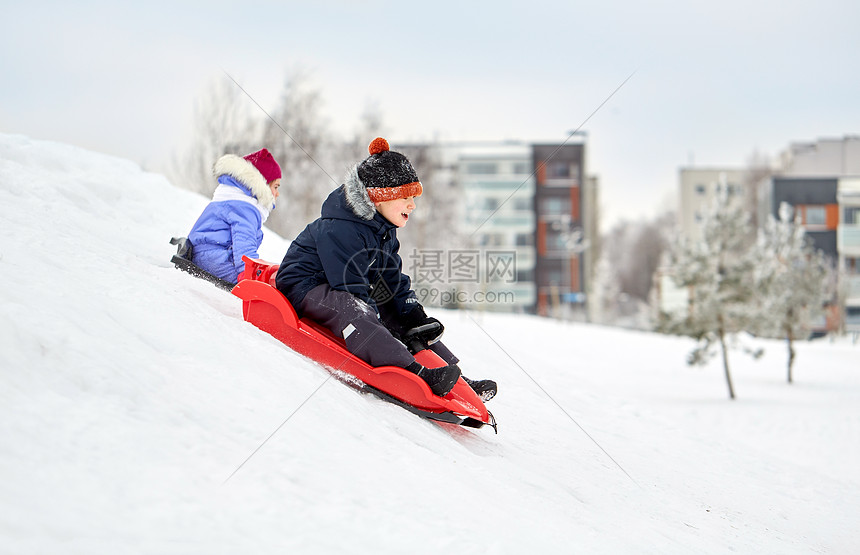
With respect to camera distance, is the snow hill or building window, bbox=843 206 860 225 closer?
the snow hill

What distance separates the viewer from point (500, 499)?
278cm

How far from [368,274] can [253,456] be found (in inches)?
62.9

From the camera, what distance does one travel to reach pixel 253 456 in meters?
2.38

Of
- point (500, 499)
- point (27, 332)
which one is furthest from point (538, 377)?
point (27, 332)

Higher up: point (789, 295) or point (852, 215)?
point (852, 215)

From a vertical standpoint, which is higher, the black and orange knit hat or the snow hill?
the black and orange knit hat

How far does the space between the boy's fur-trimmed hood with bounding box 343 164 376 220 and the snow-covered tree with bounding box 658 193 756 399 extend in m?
17.7

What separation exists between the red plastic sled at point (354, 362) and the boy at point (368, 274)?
0.05m

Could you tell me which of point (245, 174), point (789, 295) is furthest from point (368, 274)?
point (789, 295)

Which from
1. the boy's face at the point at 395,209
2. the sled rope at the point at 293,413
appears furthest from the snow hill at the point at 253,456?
the boy's face at the point at 395,209

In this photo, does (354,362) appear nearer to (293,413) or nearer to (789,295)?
(293,413)

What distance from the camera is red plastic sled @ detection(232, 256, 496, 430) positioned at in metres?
3.54

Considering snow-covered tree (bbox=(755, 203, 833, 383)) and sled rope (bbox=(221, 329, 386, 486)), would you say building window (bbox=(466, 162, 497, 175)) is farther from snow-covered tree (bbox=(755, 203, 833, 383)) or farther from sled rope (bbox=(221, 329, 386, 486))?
sled rope (bbox=(221, 329, 386, 486))

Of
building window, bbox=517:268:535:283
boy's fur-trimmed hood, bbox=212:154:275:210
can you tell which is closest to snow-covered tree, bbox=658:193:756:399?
boy's fur-trimmed hood, bbox=212:154:275:210
